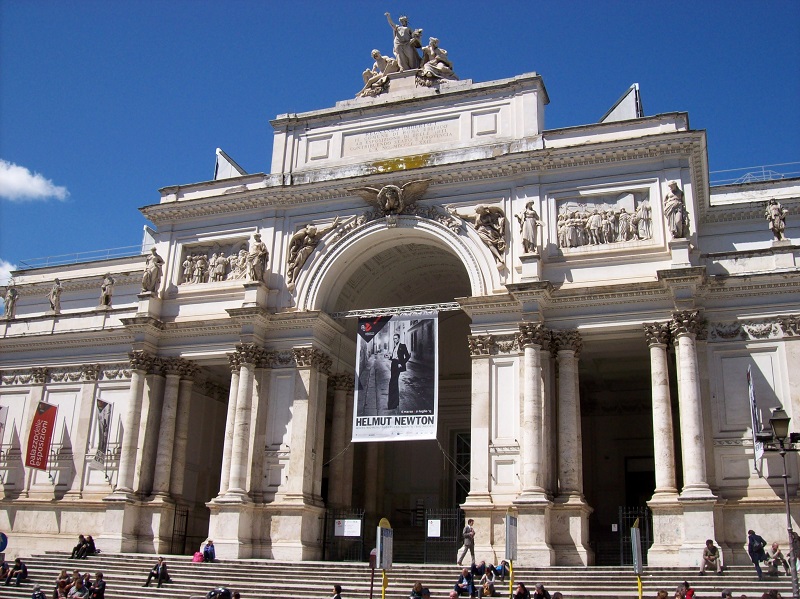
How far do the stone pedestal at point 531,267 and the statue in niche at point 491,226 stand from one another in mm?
1244

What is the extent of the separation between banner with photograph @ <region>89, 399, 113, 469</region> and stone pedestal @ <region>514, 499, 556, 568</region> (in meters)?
15.4

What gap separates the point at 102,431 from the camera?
1195 inches

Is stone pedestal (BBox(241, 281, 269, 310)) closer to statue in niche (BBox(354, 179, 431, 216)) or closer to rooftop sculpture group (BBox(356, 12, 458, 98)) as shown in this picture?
statue in niche (BBox(354, 179, 431, 216))

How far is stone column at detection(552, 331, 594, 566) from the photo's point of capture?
76.5 feet

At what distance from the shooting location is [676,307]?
23.9 metres

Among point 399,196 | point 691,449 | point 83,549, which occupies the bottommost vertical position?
point 83,549

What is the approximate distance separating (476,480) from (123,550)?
11.7 meters

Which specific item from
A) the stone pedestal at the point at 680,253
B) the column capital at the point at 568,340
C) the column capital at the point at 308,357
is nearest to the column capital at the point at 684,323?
the stone pedestal at the point at 680,253

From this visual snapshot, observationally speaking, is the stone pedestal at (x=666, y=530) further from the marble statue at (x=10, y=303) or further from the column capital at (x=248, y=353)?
the marble statue at (x=10, y=303)

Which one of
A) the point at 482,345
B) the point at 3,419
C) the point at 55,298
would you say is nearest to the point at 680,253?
the point at 482,345

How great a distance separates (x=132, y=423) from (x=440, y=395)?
11.9m

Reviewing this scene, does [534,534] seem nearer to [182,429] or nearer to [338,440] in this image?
[338,440]

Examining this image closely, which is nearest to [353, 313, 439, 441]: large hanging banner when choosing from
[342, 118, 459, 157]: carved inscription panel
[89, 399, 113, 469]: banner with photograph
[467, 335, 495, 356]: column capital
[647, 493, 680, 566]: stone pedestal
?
[467, 335, 495, 356]: column capital

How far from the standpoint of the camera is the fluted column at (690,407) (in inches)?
882
